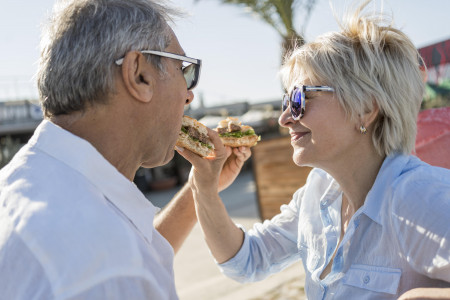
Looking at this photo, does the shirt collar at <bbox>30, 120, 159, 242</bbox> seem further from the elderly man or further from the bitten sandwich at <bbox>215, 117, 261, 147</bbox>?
the bitten sandwich at <bbox>215, 117, 261, 147</bbox>

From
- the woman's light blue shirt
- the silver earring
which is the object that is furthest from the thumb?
the silver earring

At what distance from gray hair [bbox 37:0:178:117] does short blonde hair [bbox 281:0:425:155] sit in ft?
3.58

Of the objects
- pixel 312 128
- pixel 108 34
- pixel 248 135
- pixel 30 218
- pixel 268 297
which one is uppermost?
pixel 108 34

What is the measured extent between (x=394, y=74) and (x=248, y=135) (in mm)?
1537

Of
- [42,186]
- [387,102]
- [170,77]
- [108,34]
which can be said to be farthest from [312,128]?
[42,186]

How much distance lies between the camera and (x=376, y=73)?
2.10m

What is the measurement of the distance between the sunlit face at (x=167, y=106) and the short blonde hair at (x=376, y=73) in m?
0.83

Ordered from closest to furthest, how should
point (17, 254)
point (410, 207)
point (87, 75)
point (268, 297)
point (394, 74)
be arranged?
point (17, 254) < point (87, 75) < point (410, 207) < point (394, 74) < point (268, 297)

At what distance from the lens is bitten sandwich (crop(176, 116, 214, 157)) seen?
2650 millimetres

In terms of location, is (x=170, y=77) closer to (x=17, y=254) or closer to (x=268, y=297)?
(x=17, y=254)

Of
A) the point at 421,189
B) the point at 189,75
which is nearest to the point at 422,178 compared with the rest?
the point at 421,189

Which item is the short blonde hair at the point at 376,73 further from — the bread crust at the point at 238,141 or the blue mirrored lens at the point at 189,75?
the bread crust at the point at 238,141

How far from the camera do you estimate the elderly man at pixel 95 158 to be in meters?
1.05

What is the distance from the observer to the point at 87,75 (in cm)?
139
